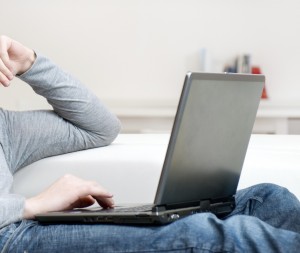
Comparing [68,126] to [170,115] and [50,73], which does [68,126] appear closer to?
[50,73]

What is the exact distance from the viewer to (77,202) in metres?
1.39

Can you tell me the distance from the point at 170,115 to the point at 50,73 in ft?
6.31

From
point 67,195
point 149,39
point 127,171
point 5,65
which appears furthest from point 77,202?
point 149,39

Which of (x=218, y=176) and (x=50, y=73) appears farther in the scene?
(x=50, y=73)

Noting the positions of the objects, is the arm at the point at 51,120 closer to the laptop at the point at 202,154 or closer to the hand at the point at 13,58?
the hand at the point at 13,58

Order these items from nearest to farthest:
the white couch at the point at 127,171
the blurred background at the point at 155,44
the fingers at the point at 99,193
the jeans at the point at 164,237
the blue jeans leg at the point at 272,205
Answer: the jeans at the point at 164,237 → the blue jeans leg at the point at 272,205 → the fingers at the point at 99,193 → the white couch at the point at 127,171 → the blurred background at the point at 155,44

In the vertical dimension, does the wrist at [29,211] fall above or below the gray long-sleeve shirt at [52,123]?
below

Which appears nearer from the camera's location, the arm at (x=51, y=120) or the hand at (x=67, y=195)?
the hand at (x=67, y=195)

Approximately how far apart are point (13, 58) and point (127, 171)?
0.37m

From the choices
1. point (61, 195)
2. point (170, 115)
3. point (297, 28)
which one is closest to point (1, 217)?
point (61, 195)

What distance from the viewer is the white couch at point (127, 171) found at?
1.56m

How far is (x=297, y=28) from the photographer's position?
3.51m

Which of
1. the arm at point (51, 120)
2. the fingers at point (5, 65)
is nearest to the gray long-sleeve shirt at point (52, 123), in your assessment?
the arm at point (51, 120)

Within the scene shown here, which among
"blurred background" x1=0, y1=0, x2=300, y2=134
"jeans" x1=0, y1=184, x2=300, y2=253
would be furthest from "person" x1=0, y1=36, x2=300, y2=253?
"blurred background" x1=0, y1=0, x2=300, y2=134
